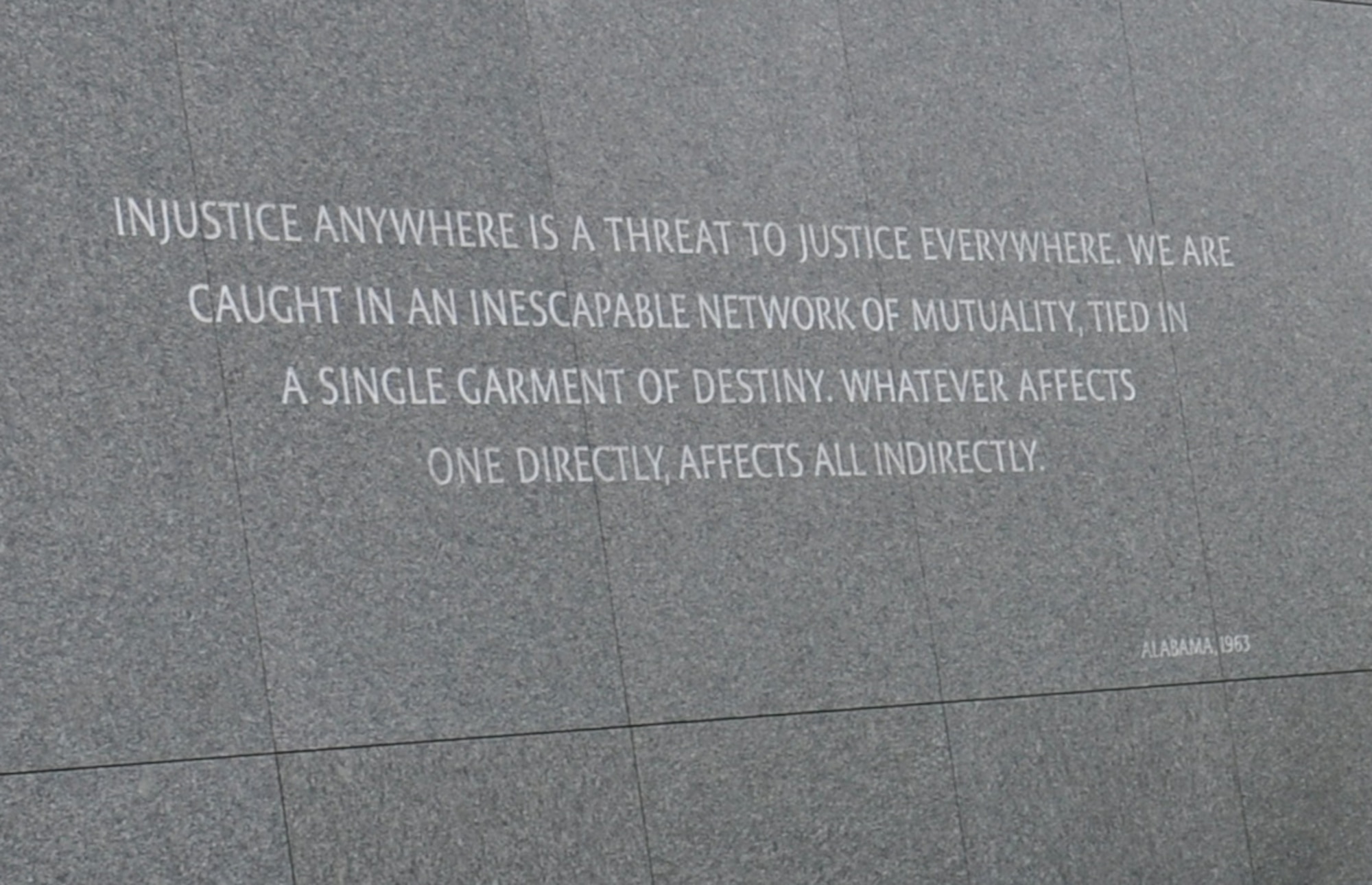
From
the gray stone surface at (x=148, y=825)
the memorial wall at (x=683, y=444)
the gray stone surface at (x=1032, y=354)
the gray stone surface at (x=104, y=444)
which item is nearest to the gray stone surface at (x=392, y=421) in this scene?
the memorial wall at (x=683, y=444)

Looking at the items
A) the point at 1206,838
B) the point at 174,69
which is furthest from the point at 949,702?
the point at 174,69

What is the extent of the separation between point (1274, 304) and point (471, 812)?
518 centimetres

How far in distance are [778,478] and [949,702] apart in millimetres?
1218

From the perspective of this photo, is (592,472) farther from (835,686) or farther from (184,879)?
(184,879)

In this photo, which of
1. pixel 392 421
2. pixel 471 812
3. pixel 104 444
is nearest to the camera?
pixel 104 444

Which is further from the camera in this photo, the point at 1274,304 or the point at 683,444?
the point at 1274,304

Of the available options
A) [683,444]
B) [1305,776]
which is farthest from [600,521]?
[1305,776]

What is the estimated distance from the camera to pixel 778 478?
1087 centimetres

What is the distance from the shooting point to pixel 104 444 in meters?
9.32

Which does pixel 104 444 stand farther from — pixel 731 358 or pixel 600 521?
pixel 731 358

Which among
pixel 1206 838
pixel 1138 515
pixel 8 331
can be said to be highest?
pixel 8 331

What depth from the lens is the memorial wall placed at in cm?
938

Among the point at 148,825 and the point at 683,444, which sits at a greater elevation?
the point at 683,444

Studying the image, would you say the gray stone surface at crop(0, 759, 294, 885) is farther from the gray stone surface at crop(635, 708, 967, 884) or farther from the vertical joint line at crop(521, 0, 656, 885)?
the gray stone surface at crop(635, 708, 967, 884)
